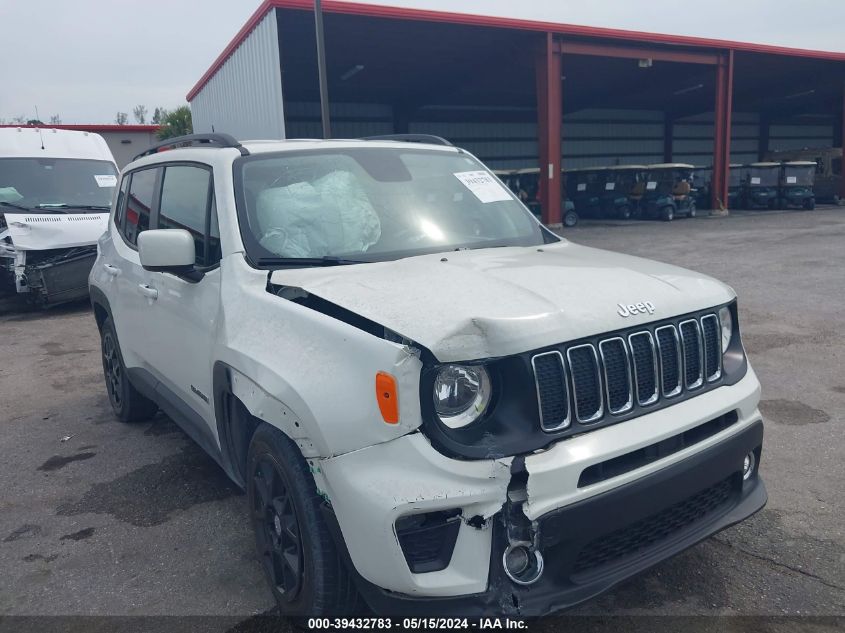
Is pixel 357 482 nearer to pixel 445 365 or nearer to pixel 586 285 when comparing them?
pixel 445 365

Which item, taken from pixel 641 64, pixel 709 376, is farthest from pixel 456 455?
pixel 641 64

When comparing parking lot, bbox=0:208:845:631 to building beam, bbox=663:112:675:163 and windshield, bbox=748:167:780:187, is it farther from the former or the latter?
building beam, bbox=663:112:675:163

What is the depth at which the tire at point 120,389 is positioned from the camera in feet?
15.9

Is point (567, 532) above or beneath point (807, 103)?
beneath

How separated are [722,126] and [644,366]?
2602 centimetres

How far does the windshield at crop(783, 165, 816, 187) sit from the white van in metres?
25.9

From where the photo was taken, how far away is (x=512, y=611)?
6.63ft

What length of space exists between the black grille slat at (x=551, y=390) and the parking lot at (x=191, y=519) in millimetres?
917

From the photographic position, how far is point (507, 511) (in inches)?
79.3

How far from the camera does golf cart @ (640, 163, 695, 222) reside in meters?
24.8

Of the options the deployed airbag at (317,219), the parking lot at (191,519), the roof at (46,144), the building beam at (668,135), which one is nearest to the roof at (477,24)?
the roof at (46,144)

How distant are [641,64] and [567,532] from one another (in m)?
→ 24.3

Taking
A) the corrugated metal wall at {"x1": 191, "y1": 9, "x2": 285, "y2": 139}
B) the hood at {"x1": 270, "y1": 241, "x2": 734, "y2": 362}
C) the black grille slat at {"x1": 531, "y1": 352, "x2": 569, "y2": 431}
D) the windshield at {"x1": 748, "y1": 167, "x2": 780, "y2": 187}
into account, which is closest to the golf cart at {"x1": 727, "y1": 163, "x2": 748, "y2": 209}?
the windshield at {"x1": 748, "y1": 167, "x2": 780, "y2": 187}

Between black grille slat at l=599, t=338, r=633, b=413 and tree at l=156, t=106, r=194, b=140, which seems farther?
tree at l=156, t=106, r=194, b=140
